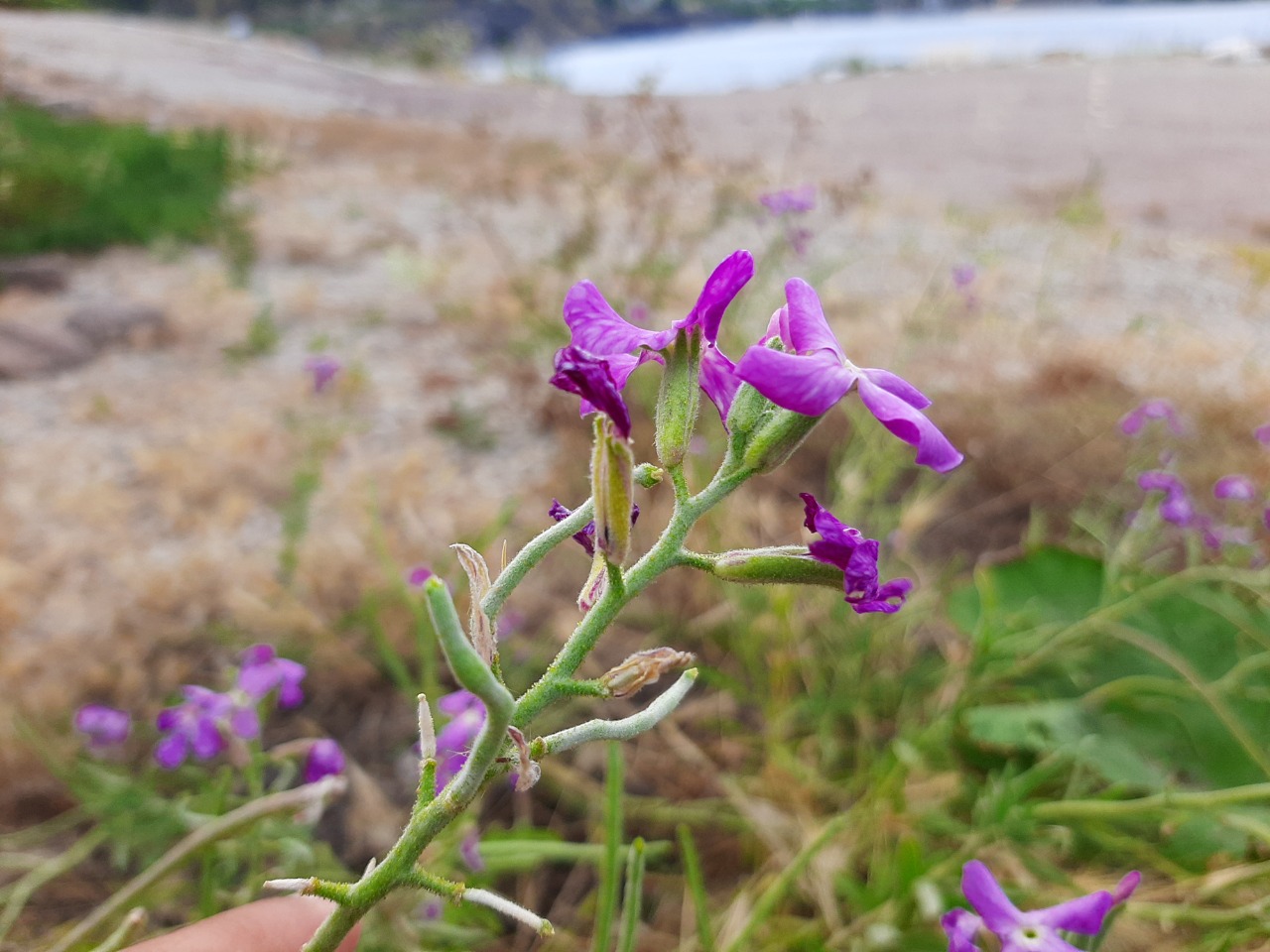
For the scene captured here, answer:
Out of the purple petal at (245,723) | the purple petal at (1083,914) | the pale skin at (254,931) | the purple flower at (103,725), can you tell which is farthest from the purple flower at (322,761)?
the purple petal at (1083,914)

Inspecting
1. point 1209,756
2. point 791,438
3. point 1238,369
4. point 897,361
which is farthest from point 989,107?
point 791,438

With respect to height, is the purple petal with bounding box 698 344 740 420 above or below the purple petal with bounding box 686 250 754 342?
below

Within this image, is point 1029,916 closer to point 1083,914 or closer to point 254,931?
point 1083,914

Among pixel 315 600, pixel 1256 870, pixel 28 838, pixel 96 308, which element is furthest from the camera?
pixel 96 308

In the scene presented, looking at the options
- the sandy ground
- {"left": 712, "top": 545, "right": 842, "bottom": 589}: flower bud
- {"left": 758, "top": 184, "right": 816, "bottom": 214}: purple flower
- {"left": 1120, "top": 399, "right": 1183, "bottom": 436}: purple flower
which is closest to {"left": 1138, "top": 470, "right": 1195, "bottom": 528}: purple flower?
{"left": 1120, "top": 399, "right": 1183, "bottom": 436}: purple flower

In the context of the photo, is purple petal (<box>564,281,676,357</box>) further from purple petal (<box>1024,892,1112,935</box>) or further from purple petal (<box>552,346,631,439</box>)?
purple petal (<box>1024,892,1112,935</box>)

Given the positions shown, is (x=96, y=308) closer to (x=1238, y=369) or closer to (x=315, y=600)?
(x=315, y=600)
